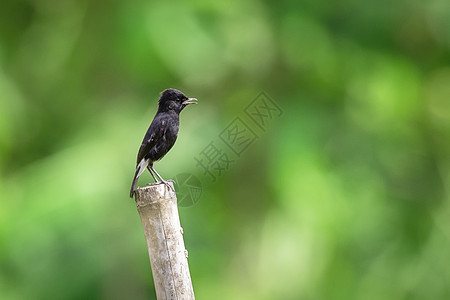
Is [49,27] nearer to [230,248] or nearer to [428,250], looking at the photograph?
[230,248]

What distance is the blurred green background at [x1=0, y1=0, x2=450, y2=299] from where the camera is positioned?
9367mm

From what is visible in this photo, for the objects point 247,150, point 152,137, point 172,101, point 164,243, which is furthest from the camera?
point 247,150

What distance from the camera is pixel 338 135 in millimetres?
10562

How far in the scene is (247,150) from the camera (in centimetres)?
995

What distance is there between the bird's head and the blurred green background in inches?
147

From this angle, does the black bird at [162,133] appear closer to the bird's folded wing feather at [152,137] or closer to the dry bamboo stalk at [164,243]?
the bird's folded wing feather at [152,137]

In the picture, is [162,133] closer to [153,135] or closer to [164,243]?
[153,135]

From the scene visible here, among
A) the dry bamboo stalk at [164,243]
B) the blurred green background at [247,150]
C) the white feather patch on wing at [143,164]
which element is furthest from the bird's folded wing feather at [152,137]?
the blurred green background at [247,150]

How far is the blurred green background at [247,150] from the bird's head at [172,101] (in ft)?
12.3

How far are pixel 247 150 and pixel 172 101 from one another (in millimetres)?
5114

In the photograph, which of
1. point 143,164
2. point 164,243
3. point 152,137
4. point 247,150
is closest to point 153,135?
point 152,137

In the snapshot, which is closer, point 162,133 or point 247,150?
point 162,133

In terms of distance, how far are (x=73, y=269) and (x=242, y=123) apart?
136 inches

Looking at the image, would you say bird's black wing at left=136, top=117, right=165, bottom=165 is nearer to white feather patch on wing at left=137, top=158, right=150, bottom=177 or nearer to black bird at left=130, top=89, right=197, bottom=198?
black bird at left=130, top=89, right=197, bottom=198
